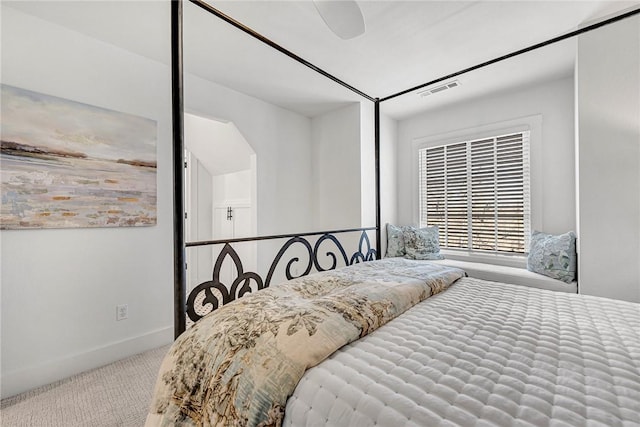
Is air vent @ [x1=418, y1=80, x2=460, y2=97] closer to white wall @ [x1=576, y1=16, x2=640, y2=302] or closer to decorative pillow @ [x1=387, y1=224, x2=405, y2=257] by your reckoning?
white wall @ [x1=576, y1=16, x2=640, y2=302]

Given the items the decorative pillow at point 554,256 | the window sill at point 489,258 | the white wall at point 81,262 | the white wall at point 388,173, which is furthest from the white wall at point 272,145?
the decorative pillow at point 554,256

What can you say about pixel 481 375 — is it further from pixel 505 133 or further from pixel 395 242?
pixel 505 133

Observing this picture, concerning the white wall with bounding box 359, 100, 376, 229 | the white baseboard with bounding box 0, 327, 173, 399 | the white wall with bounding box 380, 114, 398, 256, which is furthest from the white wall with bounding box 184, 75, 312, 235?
the white baseboard with bounding box 0, 327, 173, 399

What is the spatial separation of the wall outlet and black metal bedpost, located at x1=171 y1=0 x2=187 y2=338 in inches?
55.1

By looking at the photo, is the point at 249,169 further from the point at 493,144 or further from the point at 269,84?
the point at 493,144

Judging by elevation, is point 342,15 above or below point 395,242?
above

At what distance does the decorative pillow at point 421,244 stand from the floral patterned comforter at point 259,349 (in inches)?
91.6

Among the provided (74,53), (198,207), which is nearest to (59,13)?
(74,53)

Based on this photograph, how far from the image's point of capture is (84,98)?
206 centimetres

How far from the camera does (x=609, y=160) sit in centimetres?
207

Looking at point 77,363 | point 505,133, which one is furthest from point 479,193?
point 77,363

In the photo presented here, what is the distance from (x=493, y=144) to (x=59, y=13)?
3.95 m

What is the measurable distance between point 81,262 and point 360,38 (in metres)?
2.61

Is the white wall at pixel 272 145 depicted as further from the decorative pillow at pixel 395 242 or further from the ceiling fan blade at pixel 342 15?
the ceiling fan blade at pixel 342 15
